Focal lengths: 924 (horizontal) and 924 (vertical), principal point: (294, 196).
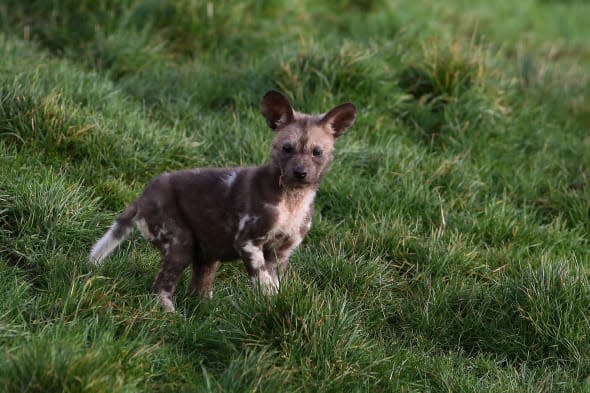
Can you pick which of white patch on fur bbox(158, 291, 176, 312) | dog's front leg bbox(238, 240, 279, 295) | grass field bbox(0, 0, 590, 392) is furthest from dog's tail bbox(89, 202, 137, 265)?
dog's front leg bbox(238, 240, 279, 295)

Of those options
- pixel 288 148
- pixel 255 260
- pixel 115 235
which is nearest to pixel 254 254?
pixel 255 260

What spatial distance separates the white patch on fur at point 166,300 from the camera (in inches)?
207

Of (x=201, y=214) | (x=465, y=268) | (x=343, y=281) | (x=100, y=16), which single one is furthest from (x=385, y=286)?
(x=100, y=16)

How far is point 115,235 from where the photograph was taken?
5480 millimetres

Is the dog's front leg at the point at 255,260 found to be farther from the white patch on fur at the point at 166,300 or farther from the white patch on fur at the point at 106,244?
the white patch on fur at the point at 106,244

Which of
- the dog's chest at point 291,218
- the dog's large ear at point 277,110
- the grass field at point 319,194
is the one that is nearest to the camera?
the grass field at point 319,194

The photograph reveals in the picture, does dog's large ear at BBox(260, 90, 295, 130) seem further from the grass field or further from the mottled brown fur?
the grass field

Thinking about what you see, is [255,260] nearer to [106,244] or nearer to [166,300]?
[166,300]

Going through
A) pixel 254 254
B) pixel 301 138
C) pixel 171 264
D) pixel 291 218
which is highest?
pixel 301 138

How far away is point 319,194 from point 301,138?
1.52 metres

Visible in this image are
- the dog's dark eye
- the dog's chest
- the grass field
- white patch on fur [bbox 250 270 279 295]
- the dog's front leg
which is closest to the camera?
the grass field

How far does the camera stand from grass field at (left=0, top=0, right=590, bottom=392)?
15.7 ft

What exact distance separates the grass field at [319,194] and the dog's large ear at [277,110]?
0.93 meters

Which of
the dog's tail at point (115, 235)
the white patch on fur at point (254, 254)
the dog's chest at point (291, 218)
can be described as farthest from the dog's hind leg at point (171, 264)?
the dog's chest at point (291, 218)
